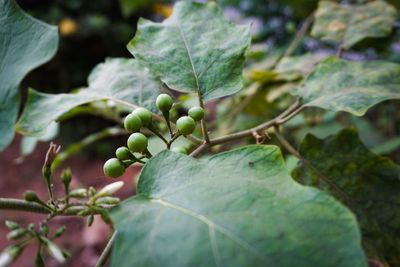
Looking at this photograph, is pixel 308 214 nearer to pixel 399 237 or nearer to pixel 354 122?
pixel 399 237

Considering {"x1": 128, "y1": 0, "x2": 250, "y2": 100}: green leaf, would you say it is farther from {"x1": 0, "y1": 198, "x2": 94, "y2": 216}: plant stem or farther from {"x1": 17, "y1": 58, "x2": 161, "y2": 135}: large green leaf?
{"x1": 0, "y1": 198, "x2": 94, "y2": 216}: plant stem

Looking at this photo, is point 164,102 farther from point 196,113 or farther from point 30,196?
point 30,196

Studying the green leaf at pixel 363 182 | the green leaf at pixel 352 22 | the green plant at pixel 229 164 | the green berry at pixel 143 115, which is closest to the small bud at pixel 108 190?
the green plant at pixel 229 164

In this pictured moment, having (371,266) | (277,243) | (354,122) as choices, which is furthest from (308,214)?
(354,122)

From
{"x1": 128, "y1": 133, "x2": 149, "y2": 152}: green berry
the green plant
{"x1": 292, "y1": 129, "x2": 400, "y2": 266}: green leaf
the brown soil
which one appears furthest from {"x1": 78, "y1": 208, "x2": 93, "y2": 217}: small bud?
the brown soil

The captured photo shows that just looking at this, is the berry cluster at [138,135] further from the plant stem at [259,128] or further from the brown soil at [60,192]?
the brown soil at [60,192]
